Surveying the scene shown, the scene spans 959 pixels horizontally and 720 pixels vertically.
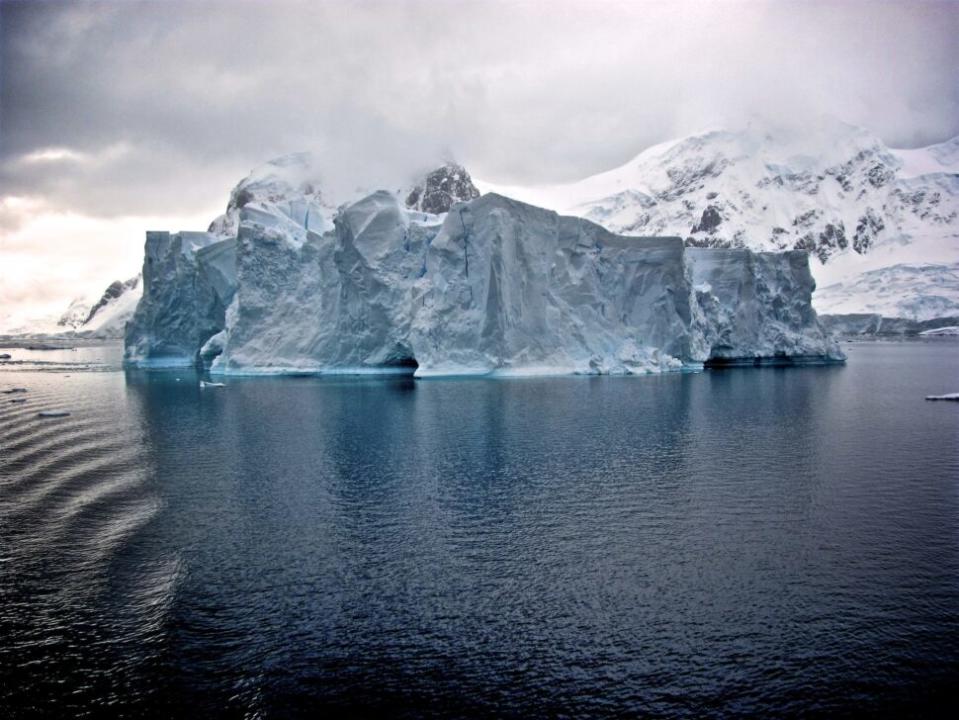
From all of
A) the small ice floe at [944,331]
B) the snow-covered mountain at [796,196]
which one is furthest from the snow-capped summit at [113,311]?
the small ice floe at [944,331]

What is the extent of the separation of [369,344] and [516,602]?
103 feet

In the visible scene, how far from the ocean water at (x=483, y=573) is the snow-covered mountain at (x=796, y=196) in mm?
111736

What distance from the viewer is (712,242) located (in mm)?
134125

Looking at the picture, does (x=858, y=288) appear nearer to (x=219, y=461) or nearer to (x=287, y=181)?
(x=287, y=181)

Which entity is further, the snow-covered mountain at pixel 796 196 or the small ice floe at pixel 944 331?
the snow-covered mountain at pixel 796 196

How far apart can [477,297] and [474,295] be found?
0.22 metres

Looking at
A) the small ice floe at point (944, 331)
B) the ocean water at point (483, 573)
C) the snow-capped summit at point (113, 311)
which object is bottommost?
the ocean water at point (483, 573)

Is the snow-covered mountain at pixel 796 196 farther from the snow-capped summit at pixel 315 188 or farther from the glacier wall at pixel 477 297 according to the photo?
the glacier wall at pixel 477 297

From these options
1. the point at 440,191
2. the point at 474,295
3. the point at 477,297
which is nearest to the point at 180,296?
the point at 474,295

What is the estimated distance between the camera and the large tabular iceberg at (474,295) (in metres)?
35.6

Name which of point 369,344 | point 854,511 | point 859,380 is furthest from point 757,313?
point 854,511

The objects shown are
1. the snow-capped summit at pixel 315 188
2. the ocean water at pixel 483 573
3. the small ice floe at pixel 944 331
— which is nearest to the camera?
the ocean water at pixel 483 573

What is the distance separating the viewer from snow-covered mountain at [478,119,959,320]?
13025 cm

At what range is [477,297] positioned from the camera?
3544cm
